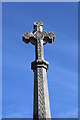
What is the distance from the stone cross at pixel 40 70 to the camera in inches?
283

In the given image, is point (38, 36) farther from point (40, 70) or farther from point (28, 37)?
point (40, 70)

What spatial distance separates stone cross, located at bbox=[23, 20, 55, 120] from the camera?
718 cm

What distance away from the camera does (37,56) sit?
339 inches

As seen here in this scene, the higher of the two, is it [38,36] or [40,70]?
Answer: [38,36]

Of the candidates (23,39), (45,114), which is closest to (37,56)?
(23,39)

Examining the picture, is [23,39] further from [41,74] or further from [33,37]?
[41,74]

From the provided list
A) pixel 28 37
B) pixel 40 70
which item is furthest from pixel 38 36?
pixel 40 70

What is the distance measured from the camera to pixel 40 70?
8102 millimetres

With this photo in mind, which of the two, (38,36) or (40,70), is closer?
(40,70)

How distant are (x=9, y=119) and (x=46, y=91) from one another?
6.64ft

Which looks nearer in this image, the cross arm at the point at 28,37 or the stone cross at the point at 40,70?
the stone cross at the point at 40,70

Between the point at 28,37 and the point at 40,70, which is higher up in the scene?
the point at 28,37

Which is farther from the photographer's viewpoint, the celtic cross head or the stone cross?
the celtic cross head

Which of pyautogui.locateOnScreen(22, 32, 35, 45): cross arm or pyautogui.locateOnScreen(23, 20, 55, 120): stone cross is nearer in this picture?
pyautogui.locateOnScreen(23, 20, 55, 120): stone cross
